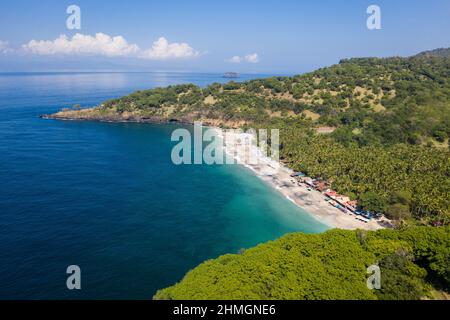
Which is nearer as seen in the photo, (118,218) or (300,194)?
(118,218)

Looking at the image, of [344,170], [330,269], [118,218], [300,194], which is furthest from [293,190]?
[118,218]

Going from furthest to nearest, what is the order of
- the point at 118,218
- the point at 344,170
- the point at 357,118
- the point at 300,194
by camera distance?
1. the point at 357,118
2. the point at 344,170
3. the point at 300,194
4. the point at 118,218

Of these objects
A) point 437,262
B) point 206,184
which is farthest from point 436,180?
point 206,184

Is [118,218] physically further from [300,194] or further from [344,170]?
[344,170]

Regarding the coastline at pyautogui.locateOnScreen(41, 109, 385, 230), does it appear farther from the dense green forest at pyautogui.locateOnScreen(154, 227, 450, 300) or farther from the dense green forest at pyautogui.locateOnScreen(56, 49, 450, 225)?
the dense green forest at pyautogui.locateOnScreen(154, 227, 450, 300)

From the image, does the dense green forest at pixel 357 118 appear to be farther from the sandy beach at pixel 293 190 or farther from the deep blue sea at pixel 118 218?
the deep blue sea at pixel 118 218
